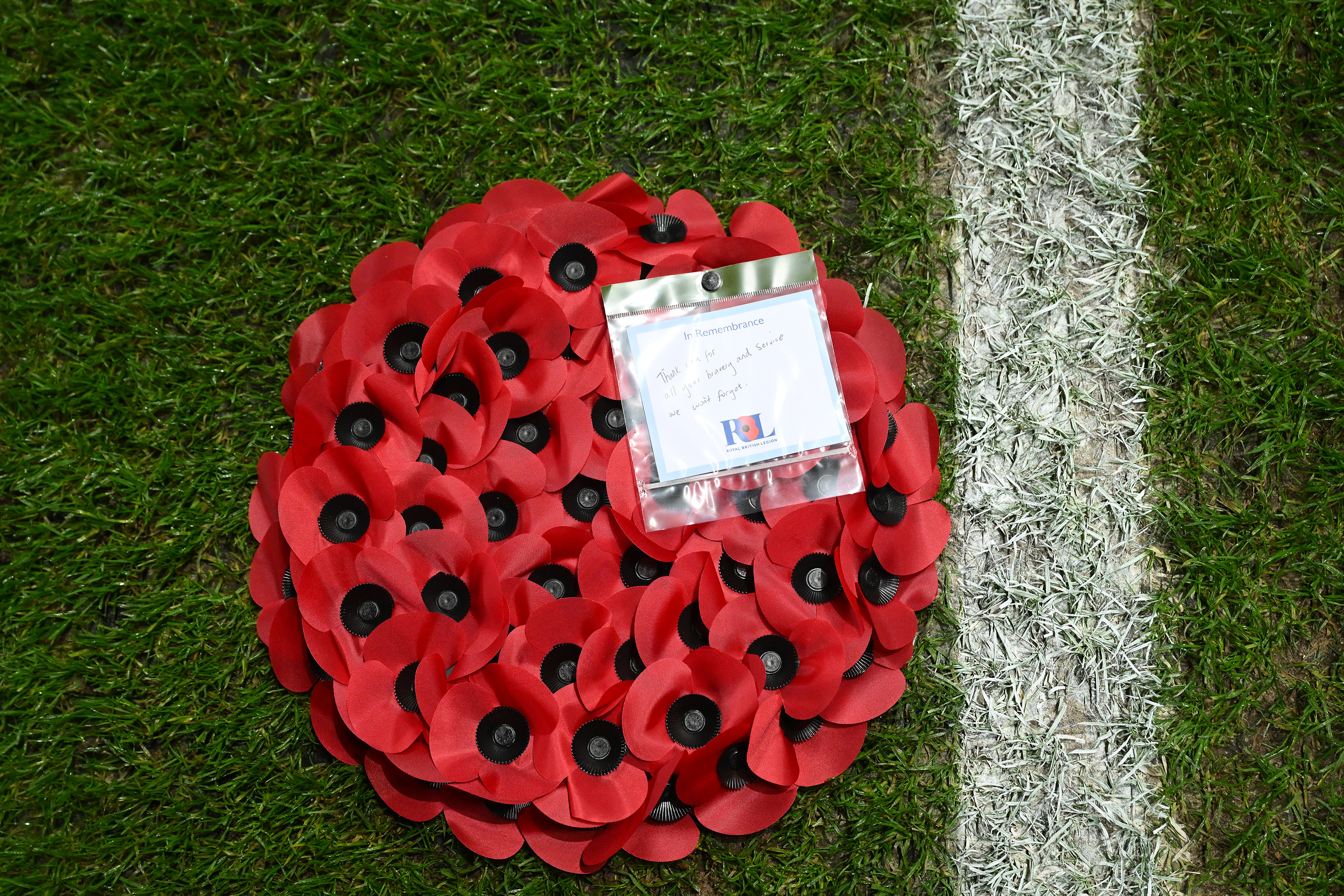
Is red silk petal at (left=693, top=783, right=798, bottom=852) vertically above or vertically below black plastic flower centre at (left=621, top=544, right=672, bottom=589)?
below

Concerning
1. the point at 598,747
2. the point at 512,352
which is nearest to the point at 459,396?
the point at 512,352

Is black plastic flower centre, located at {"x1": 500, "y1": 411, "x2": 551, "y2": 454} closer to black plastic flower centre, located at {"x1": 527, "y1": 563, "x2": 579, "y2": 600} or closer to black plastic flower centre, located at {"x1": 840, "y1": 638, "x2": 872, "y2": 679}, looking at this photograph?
black plastic flower centre, located at {"x1": 527, "y1": 563, "x2": 579, "y2": 600}

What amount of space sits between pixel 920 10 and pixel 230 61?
164cm

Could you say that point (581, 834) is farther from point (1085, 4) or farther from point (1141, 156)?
point (1085, 4)

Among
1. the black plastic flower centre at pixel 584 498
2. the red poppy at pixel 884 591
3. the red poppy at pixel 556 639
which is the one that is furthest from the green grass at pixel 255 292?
the black plastic flower centre at pixel 584 498

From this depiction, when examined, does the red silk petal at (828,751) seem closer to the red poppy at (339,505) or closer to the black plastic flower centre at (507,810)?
the black plastic flower centre at (507,810)

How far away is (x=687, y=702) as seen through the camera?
1.36 meters

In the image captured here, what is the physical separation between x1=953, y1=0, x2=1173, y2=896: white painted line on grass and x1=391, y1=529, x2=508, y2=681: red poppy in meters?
1.01

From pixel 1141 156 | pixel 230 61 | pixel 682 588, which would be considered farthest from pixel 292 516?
pixel 1141 156

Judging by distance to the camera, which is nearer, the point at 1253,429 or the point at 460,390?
the point at 460,390

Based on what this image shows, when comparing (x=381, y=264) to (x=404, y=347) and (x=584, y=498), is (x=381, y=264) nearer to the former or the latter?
(x=404, y=347)

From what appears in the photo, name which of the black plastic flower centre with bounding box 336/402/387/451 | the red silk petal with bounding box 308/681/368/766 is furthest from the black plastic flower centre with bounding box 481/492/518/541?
the red silk petal with bounding box 308/681/368/766

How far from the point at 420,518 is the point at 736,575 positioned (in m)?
0.55

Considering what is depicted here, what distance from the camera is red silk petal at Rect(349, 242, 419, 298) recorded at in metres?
1.63
